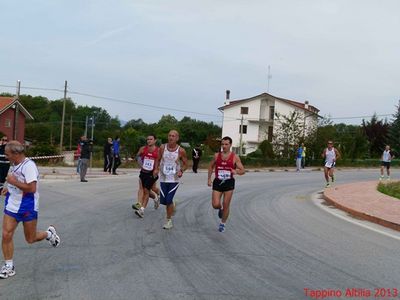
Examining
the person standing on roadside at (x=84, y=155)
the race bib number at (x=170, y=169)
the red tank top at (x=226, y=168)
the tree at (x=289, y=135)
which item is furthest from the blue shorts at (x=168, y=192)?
the tree at (x=289, y=135)

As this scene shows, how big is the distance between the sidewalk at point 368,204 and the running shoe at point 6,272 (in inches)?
305

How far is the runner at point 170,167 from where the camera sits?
392 inches

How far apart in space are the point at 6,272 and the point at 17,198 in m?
0.86

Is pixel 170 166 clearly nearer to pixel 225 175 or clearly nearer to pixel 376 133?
pixel 225 175

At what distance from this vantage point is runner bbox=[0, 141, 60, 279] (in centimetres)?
623

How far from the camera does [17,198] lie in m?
6.37

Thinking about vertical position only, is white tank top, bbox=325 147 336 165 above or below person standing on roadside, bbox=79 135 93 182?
above

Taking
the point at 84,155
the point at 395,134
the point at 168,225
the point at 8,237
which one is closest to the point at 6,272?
the point at 8,237

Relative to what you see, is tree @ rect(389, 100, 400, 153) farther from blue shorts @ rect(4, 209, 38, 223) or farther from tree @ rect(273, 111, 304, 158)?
blue shorts @ rect(4, 209, 38, 223)

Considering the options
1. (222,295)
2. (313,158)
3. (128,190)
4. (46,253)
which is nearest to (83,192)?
(128,190)

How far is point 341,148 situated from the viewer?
44.9 metres

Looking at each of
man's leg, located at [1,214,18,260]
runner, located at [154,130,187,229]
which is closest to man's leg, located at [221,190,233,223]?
runner, located at [154,130,187,229]

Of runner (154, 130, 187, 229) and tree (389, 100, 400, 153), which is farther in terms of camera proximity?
tree (389, 100, 400, 153)

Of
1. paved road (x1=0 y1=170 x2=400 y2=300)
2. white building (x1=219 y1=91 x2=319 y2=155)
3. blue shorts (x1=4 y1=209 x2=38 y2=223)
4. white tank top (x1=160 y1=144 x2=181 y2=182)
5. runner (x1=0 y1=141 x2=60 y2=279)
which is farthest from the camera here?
white building (x1=219 y1=91 x2=319 y2=155)
